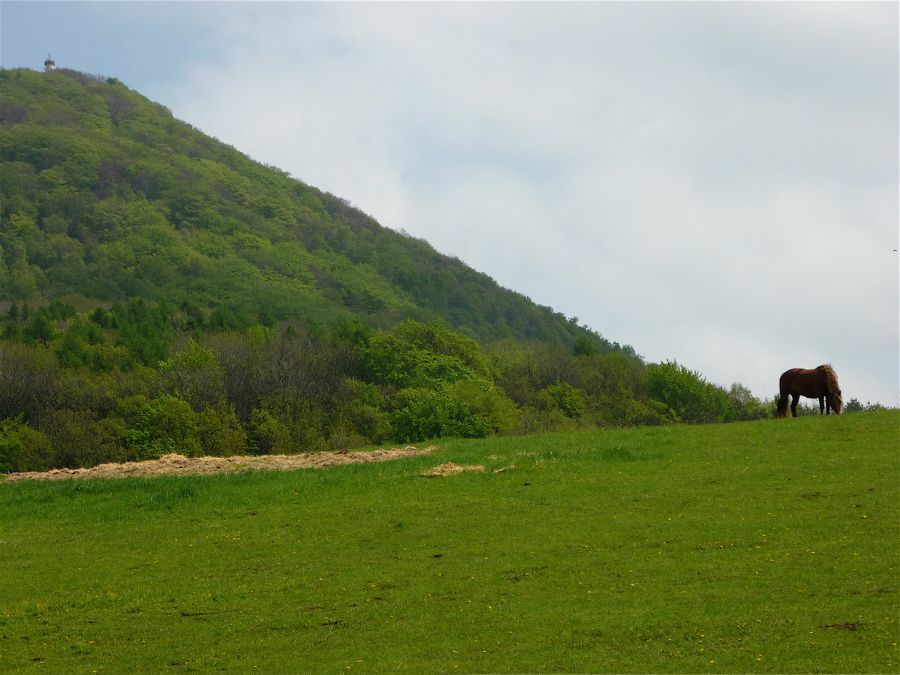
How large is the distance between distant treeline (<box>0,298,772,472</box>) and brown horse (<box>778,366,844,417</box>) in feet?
57.0

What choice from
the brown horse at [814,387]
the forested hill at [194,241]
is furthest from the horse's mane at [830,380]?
the forested hill at [194,241]

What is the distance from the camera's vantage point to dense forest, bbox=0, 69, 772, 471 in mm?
53469

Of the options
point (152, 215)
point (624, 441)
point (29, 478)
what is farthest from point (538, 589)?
point (152, 215)

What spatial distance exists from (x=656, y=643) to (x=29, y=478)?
21122 mm

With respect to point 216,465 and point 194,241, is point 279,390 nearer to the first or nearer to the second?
point 216,465

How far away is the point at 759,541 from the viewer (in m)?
15.2

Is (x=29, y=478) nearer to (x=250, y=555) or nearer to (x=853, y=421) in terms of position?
(x=250, y=555)

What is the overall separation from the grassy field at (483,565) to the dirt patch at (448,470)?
1.16 feet

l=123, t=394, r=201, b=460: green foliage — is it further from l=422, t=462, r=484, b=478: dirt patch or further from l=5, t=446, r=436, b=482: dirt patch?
l=422, t=462, r=484, b=478: dirt patch

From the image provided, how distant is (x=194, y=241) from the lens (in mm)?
143250

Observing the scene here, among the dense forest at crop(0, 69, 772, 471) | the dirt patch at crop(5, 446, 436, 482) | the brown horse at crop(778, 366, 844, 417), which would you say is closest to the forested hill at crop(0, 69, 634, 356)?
the dense forest at crop(0, 69, 772, 471)

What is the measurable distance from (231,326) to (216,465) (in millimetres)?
65578

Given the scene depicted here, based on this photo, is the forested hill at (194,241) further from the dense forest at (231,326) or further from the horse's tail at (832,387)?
the horse's tail at (832,387)

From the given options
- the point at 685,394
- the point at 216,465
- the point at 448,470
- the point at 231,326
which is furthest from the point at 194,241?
the point at 448,470
